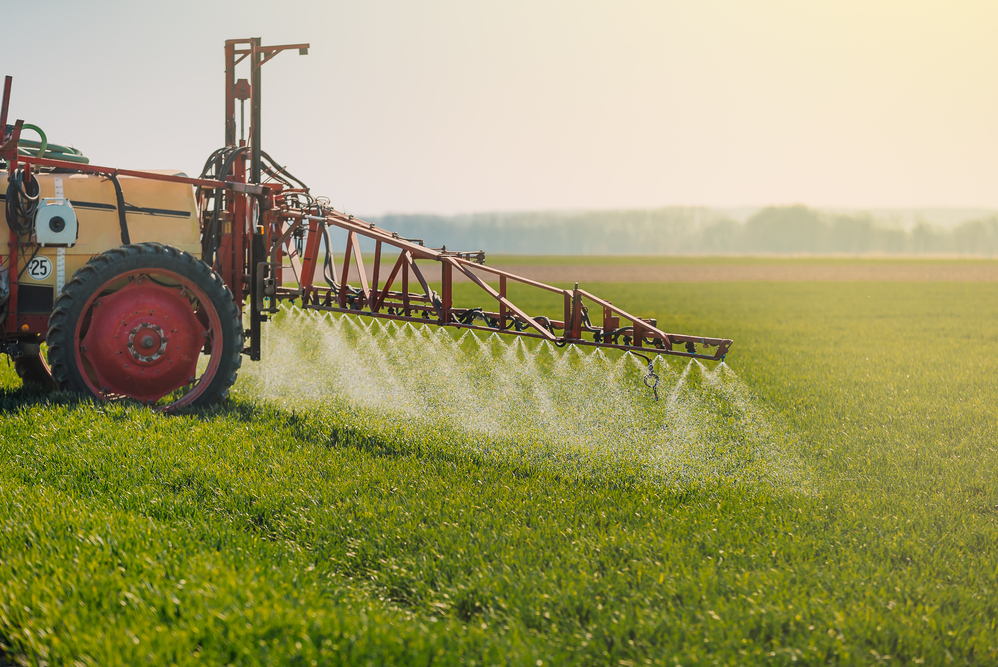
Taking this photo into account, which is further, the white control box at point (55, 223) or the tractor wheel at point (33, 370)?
the tractor wheel at point (33, 370)

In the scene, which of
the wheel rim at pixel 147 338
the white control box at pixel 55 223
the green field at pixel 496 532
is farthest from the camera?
the wheel rim at pixel 147 338

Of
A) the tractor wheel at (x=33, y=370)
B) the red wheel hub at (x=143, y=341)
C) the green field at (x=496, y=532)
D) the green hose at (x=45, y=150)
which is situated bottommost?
the green field at (x=496, y=532)

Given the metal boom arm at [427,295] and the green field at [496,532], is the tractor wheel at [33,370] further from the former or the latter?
the metal boom arm at [427,295]

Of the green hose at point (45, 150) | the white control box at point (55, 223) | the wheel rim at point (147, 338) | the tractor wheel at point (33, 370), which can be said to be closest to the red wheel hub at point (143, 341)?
the wheel rim at point (147, 338)

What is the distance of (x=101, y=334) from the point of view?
6.93 meters

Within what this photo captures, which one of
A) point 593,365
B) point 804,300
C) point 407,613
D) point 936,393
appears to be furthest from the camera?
point 804,300

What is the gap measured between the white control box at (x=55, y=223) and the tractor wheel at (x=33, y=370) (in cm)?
231

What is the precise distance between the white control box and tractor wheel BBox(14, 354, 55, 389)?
231 cm

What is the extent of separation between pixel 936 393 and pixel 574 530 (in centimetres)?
709

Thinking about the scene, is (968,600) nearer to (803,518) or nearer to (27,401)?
(803,518)

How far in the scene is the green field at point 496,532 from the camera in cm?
343

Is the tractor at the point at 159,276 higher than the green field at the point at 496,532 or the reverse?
higher

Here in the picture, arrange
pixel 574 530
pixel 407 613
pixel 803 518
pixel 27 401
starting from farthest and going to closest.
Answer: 1. pixel 27 401
2. pixel 803 518
3. pixel 574 530
4. pixel 407 613

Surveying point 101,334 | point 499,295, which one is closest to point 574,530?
point 499,295
